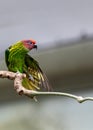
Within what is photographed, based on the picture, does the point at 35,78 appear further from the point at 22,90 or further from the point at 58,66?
the point at 58,66

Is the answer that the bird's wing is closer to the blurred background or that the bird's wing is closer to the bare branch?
the bare branch

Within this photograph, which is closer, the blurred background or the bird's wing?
the bird's wing

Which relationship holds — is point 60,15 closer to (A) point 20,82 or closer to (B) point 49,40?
(B) point 49,40

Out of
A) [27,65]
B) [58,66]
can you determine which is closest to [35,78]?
[27,65]

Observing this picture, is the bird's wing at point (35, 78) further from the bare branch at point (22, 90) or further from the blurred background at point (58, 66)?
the blurred background at point (58, 66)

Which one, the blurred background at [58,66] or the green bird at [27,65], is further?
the blurred background at [58,66]

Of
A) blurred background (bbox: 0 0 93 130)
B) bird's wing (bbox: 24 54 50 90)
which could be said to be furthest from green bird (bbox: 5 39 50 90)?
blurred background (bbox: 0 0 93 130)

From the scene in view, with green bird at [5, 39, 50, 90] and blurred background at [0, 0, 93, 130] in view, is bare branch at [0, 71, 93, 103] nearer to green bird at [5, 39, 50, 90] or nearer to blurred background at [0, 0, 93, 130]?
green bird at [5, 39, 50, 90]

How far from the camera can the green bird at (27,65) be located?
0.38m

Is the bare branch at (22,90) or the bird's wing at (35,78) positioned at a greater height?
the bare branch at (22,90)

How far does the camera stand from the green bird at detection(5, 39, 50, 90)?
0.38 meters

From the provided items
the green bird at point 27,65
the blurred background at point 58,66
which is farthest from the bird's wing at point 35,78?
the blurred background at point 58,66

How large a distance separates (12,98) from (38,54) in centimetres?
24

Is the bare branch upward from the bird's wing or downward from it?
upward
